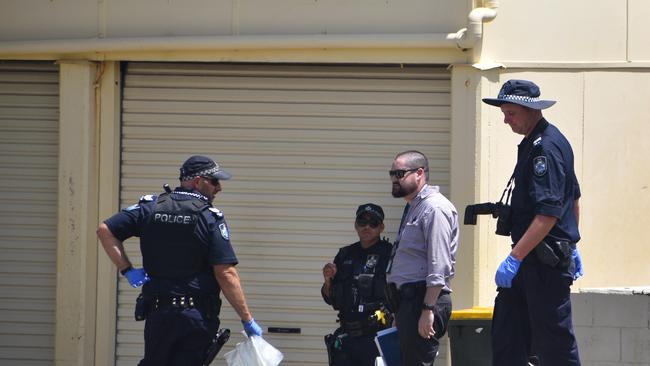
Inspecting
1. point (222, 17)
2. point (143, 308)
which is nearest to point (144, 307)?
point (143, 308)

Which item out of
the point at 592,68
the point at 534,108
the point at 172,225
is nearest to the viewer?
the point at 534,108

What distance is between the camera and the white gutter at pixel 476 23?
8617 millimetres

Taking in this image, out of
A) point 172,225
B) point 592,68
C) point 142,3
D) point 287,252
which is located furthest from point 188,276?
point 592,68

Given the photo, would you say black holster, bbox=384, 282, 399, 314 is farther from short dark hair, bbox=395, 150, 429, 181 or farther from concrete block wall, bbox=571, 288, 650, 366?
concrete block wall, bbox=571, 288, 650, 366

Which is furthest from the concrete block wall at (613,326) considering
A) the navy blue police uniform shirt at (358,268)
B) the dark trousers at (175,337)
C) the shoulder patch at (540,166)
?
the dark trousers at (175,337)

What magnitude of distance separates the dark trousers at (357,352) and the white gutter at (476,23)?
239 centimetres

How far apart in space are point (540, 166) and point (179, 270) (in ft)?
7.86

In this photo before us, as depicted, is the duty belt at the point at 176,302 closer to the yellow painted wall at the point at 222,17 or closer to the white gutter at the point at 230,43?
the white gutter at the point at 230,43

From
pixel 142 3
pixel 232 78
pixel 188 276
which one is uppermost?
pixel 142 3

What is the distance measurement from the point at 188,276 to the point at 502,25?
334 cm

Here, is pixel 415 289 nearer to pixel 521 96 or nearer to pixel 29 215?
pixel 521 96

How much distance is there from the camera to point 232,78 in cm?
925

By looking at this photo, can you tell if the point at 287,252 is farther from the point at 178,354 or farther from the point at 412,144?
the point at 178,354

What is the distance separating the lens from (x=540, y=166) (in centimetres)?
624
